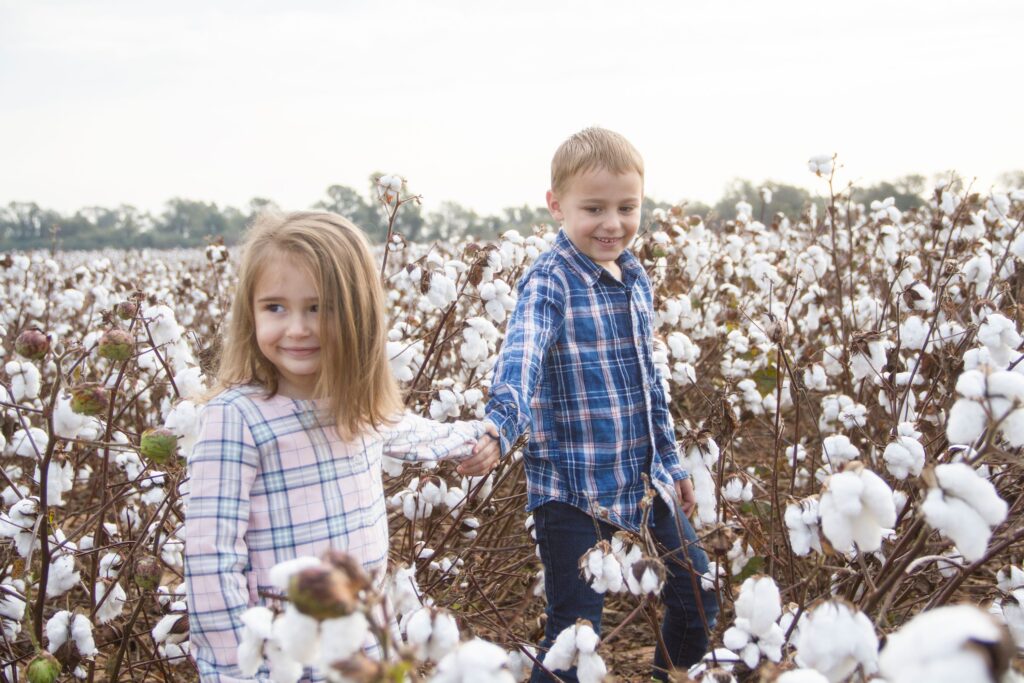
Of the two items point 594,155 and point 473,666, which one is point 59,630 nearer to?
point 473,666

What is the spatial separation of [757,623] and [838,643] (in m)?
0.36

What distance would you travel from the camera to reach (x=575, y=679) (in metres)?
1.92

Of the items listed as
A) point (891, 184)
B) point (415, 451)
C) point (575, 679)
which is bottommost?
point (575, 679)

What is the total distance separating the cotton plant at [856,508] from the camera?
1.15 m

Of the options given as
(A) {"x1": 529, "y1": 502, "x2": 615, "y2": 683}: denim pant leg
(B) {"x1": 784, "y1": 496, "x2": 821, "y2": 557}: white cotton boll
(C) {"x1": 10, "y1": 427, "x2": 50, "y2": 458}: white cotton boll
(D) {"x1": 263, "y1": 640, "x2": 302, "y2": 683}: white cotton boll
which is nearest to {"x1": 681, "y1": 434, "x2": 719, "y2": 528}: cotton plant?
(A) {"x1": 529, "y1": 502, "x2": 615, "y2": 683}: denim pant leg

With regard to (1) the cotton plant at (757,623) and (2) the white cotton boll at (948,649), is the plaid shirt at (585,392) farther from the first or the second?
(2) the white cotton boll at (948,649)

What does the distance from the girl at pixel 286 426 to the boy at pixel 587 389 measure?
51cm

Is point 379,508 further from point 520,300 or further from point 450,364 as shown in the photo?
point 450,364

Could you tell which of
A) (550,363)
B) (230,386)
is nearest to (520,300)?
(550,363)

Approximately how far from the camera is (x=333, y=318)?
4.76 feet

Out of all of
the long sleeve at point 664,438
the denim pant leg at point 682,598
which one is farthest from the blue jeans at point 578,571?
the long sleeve at point 664,438

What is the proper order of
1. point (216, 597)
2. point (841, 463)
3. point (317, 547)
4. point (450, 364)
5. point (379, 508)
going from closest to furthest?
point (216, 597)
point (317, 547)
point (379, 508)
point (841, 463)
point (450, 364)

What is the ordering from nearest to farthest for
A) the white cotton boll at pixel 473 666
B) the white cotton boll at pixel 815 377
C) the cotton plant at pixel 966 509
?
1. the white cotton boll at pixel 473 666
2. the cotton plant at pixel 966 509
3. the white cotton boll at pixel 815 377

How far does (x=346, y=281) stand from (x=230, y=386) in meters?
0.28
